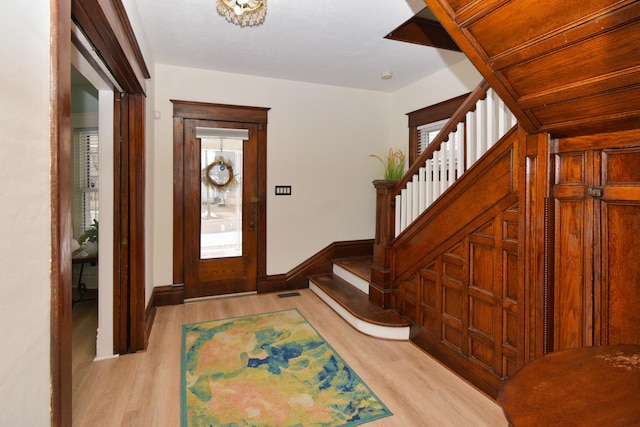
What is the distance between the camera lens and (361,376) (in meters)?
2.42

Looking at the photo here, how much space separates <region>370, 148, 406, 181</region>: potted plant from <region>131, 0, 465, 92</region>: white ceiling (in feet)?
3.16

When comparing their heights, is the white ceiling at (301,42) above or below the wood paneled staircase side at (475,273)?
above

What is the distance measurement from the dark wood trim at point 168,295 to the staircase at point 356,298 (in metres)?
1.62

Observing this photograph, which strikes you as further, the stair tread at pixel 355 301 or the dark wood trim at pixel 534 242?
the stair tread at pixel 355 301

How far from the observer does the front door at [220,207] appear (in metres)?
4.00

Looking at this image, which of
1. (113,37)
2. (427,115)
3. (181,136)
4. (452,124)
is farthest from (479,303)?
(181,136)

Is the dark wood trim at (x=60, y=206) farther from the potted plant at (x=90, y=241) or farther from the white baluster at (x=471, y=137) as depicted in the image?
the potted plant at (x=90, y=241)

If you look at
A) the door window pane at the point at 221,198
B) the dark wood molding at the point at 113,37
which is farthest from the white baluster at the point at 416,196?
the dark wood molding at the point at 113,37

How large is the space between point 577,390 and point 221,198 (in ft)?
12.5

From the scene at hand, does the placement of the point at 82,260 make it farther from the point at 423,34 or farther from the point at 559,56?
the point at 559,56

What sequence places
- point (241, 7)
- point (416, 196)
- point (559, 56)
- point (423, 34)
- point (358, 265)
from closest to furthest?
1. point (559, 56)
2. point (241, 7)
3. point (416, 196)
4. point (423, 34)
5. point (358, 265)

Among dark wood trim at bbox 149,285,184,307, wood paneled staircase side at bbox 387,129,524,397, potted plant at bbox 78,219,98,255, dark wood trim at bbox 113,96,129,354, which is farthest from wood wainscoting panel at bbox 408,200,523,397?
potted plant at bbox 78,219,98,255

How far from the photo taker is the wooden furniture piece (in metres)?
0.82

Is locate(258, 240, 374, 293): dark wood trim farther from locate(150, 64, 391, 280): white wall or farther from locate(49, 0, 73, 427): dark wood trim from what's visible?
locate(49, 0, 73, 427): dark wood trim
